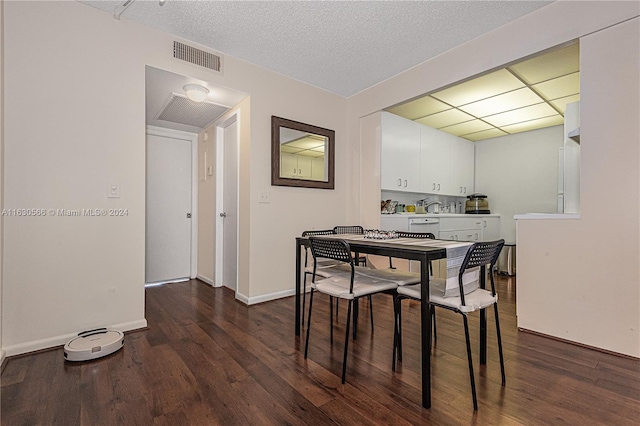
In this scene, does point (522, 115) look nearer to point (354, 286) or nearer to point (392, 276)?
point (392, 276)

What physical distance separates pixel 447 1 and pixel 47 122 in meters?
3.12

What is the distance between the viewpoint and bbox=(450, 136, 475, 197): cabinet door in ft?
17.6

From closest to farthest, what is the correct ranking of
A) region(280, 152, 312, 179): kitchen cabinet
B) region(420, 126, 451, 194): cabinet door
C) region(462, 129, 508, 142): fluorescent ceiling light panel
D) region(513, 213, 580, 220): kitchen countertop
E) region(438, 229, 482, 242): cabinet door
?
1. region(513, 213, 580, 220): kitchen countertop
2. region(280, 152, 312, 179): kitchen cabinet
3. region(438, 229, 482, 242): cabinet door
4. region(420, 126, 451, 194): cabinet door
5. region(462, 129, 508, 142): fluorescent ceiling light panel

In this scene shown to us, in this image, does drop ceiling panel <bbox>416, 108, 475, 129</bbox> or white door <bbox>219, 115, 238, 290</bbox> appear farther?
drop ceiling panel <bbox>416, 108, 475, 129</bbox>

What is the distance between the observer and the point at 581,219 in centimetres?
222

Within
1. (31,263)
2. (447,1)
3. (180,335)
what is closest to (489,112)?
(447,1)

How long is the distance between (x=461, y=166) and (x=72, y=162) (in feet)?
18.3

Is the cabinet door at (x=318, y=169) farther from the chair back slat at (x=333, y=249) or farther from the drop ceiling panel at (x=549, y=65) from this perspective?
the drop ceiling panel at (x=549, y=65)

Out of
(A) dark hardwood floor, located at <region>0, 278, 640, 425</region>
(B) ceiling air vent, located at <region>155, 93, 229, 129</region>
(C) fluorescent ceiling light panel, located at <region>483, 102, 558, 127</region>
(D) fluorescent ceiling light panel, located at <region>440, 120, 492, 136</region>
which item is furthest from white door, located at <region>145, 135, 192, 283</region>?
(C) fluorescent ceiling light panel, located at <region>483, 102, 558, 127</region>

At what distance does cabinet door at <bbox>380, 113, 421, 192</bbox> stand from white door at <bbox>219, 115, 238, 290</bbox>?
190 cm

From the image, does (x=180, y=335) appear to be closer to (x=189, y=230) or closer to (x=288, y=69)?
(x=189, y=230)

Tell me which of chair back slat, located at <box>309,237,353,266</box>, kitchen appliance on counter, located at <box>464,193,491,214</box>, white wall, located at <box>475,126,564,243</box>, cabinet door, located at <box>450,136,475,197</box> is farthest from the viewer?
kitchen appliance on counter, located at <box>464,193,491,214</box>

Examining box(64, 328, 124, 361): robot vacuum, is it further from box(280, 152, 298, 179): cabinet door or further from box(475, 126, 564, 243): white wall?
box(475, 126, 564, 243): white wall

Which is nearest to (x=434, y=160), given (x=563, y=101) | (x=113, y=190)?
(x=563, y=101)
